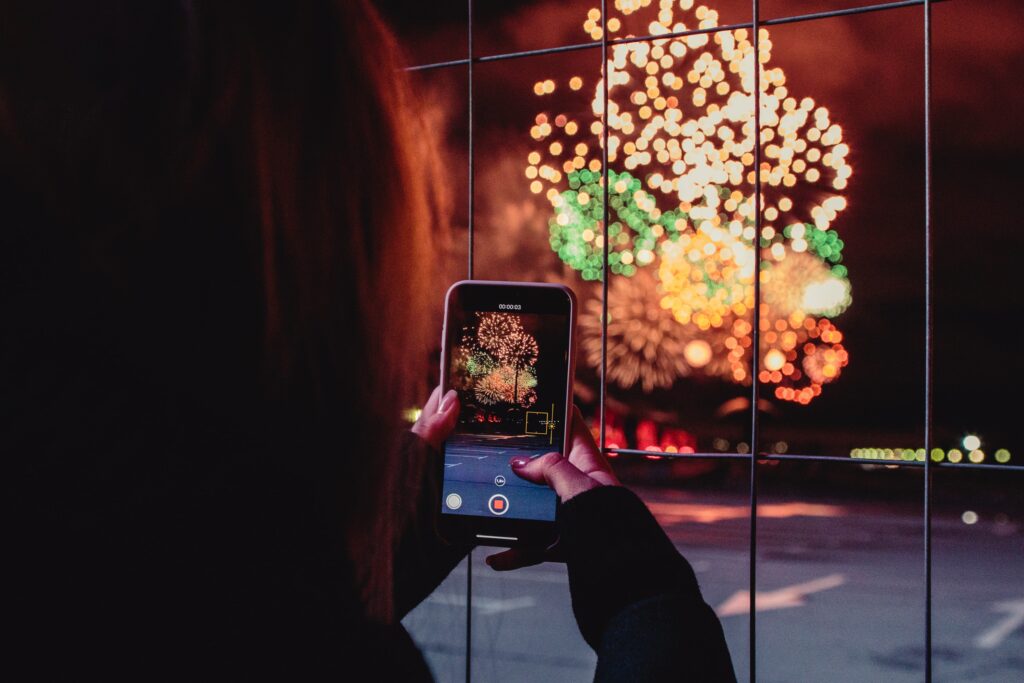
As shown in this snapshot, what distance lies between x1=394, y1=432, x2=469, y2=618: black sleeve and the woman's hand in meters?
0.07

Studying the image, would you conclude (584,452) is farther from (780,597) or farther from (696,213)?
(696,213)

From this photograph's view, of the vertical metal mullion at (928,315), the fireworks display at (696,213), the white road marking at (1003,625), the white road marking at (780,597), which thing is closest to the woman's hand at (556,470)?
the vertical metal mullion at (928,315)

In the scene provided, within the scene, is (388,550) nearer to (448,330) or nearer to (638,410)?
(448,330)

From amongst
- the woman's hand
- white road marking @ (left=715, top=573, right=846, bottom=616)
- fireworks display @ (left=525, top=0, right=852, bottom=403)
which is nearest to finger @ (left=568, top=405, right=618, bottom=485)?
the woman's hand

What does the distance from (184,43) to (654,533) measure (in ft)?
1.73

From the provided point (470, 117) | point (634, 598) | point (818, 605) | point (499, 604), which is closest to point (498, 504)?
point (634, 598)

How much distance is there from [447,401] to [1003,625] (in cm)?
773

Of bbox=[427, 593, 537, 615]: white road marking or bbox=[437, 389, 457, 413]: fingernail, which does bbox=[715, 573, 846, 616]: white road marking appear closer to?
bbox=[427, 593, 537, 615]: white road marking

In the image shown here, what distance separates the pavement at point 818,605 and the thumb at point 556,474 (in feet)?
1.25

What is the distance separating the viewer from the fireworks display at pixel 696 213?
14984 millimetres

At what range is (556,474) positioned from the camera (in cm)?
88

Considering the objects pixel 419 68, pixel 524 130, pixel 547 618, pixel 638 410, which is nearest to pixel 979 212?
pixel 638 410

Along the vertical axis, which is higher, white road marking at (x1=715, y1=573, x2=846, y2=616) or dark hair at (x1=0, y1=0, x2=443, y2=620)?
dark hair at (x1=0, y1=0, x2=443, y2=620)

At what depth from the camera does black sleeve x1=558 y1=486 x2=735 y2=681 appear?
48cm
